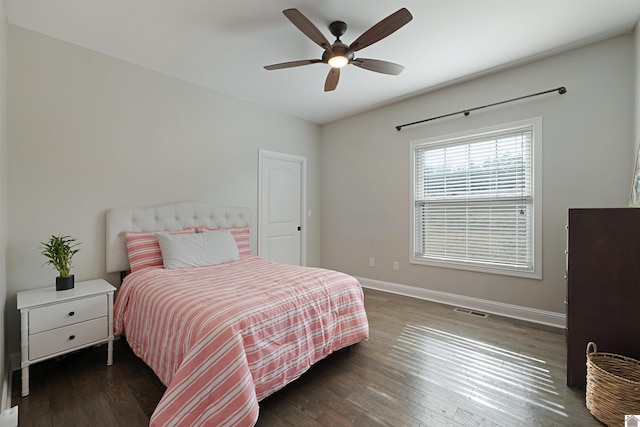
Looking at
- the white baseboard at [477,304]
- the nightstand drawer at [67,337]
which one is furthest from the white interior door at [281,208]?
the nightstand drawer at [67,337]

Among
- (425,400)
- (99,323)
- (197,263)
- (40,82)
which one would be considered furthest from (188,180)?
(425,400)

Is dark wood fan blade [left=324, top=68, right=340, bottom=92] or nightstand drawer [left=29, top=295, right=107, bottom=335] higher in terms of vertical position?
dark wood fan blade [left=324, top=68, right=340, bottom=92]

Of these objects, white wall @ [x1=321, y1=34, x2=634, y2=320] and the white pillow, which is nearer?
white wall @ [x1=321, y1=34, x2=634, y2=320]

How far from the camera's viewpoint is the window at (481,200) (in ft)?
9.71

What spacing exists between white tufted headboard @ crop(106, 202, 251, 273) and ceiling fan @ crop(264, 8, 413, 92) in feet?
5.81

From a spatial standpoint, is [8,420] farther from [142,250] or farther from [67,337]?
[142,250]

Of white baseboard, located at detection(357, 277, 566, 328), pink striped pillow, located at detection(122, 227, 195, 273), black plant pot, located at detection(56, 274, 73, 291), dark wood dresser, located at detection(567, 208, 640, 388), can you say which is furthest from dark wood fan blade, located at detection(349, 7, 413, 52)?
white baseboard, located at detection(357, 277, 566, 328)

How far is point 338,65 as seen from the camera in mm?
2318

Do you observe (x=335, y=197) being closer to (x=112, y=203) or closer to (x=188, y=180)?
(x=188, y=180)

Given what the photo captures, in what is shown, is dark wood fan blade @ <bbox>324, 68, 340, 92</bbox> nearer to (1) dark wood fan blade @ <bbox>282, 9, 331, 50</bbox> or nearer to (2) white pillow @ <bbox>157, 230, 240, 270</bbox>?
(1) dark wood fan blade @ <bbox>282, 9, 331, 50</bbox>

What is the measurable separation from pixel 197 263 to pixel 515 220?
3.33 meters

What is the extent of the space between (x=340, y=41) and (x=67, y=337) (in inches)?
118

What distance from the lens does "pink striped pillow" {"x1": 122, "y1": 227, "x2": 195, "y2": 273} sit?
102 inches

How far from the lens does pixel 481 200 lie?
3258 mm
